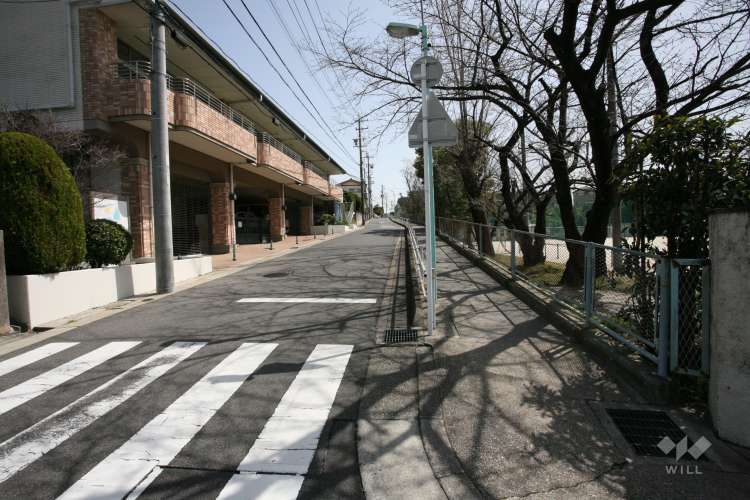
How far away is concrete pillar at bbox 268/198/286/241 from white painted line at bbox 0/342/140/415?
2317cm

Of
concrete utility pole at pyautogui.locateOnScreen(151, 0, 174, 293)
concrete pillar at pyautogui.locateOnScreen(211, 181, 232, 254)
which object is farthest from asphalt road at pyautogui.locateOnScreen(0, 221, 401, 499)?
concrete pillar at pyautogui.locateOnScreen(211, 181, 232, 254)

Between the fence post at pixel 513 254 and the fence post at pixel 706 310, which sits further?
the fence post at pixel 513 254

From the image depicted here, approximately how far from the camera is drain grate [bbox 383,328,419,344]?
559cm

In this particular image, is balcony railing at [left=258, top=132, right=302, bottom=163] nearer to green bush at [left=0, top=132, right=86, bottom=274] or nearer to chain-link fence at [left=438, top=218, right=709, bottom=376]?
green bush at [left=0, top=132, right=86, bottom=274]

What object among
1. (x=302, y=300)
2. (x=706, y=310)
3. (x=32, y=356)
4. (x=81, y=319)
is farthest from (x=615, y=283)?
(x=81, y=319)

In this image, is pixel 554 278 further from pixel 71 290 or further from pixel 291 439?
pixel 71 290

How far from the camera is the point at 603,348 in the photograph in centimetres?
469

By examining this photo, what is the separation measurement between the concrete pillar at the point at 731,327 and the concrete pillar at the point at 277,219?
26791 millimetres

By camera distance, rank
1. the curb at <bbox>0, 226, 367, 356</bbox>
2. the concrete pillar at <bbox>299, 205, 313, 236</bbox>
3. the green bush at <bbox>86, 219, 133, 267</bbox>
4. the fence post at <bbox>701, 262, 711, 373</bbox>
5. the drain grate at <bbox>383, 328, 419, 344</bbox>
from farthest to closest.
→ 1. the concrete pillar at <bbox>299, 205, 313, 236</bbox>
2. the green bush at <bbox>86, 219, 133, 267</bbox>
3. the curb at <bbox>0, 226, 367, 356</bbox>
4. the drain grate at <bbox>383, 328, 419, 344</bbox>
5. the fence post at <bbox>701, 262, 711, 373</bbox>

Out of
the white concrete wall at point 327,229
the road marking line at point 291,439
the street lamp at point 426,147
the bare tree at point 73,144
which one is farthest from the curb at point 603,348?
the white concrete wall at point 327,229

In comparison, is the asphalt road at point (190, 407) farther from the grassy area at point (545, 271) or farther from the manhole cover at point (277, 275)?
the manhole cover at point (277, 275)

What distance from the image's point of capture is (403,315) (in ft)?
23.2

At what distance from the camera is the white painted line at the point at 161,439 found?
2.75 meters

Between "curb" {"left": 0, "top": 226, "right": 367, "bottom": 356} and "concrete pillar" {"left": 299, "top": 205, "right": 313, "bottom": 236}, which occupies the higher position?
"concrete pillar" {"left": 299, "top": 205, "right": 313, "bottom": 236}
